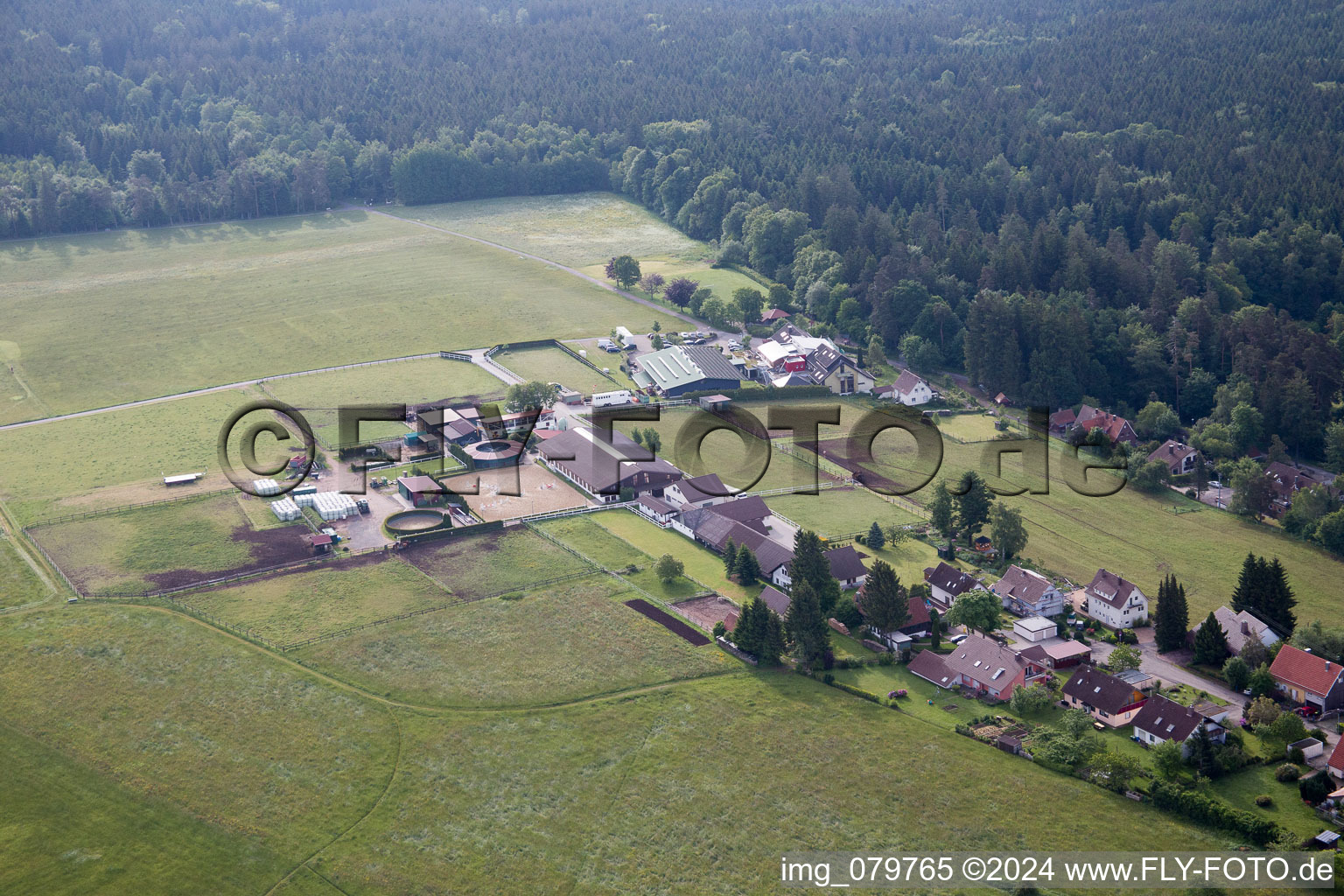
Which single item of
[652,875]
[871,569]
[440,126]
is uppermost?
[440,126]

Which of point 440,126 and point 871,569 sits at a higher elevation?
point 440,126

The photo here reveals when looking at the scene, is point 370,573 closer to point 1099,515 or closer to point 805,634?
point 805,634

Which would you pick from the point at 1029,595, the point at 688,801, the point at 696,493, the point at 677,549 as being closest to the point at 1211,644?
the point at 1029,595

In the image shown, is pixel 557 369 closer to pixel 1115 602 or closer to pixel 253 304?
pixel 253 304

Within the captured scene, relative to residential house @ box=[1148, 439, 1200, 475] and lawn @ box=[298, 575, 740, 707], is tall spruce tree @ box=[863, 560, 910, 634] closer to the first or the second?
lawn @ box=[298, 575, 740, 707]

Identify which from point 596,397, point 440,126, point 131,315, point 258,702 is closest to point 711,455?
point 596,397

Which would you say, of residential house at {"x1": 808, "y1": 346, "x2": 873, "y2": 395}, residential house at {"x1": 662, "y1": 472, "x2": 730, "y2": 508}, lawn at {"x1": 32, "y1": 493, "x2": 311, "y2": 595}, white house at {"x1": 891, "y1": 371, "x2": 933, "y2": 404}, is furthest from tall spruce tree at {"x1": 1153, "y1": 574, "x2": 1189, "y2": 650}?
lawn at {"x1": 32, "y1": 493, "x2": 311, "y2": 595}
